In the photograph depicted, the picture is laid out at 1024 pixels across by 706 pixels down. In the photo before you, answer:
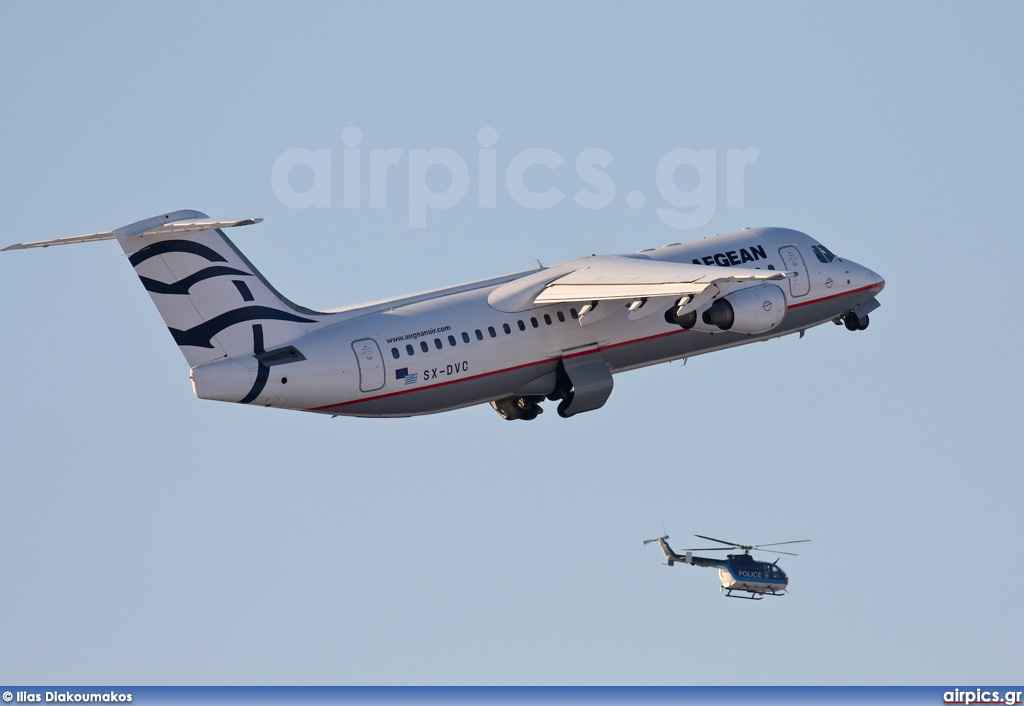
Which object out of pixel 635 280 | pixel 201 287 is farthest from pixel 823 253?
pixel 201 287

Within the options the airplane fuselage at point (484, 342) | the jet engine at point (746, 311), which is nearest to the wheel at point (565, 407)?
the airplane fuselage at point (484, 342)

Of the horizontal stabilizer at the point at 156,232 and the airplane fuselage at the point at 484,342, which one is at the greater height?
A: the horizontal stabilizer at the point at 156,232

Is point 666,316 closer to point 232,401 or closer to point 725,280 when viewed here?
point 725,280

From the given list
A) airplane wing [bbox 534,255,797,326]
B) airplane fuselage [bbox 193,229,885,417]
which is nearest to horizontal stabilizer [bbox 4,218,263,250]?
airplane fuselage [bbox 193,229,885,417]

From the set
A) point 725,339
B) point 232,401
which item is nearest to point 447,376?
point 232,401

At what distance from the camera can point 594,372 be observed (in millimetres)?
35562

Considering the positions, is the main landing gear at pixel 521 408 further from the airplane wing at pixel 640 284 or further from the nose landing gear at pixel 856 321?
the nose landing gear at pixel 856 321

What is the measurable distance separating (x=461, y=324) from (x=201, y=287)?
14.7 ft

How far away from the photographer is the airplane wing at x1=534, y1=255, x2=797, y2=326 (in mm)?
32812

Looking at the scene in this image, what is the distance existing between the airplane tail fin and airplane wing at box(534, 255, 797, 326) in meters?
4.87

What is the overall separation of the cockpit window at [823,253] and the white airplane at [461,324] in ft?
2.14

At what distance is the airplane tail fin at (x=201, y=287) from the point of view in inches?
1254

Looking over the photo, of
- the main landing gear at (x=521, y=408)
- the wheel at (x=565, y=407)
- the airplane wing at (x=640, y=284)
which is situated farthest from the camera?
the main landing gear at (x=521, y=408)

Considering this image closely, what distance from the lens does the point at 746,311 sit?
34.1m
